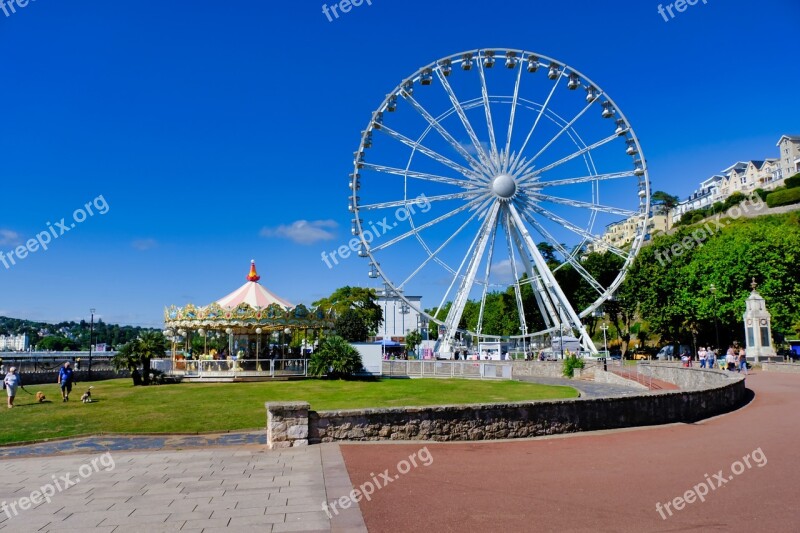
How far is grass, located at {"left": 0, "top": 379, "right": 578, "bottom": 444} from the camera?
14.5 m

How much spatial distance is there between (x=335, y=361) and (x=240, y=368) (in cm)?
557

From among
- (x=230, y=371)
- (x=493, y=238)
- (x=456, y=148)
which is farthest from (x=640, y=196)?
(x=230, y=371)

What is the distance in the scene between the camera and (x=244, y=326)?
3234 centimetres

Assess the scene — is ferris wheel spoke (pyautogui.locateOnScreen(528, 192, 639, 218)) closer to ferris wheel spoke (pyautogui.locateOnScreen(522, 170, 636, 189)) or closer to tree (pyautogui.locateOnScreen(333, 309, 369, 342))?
ferris wheel spoke (pyautogui.locateOnScreen(522, 170, 636, 189))

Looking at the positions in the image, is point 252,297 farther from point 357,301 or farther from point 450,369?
point 357,301

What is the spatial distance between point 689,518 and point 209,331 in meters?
31.8

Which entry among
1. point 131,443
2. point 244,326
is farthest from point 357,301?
point 131,443

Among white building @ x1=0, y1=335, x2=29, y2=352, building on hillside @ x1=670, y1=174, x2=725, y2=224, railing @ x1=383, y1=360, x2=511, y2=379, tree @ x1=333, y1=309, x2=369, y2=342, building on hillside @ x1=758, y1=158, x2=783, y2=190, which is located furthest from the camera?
white building @ x1=0, y1=335, x2=29, y2=352

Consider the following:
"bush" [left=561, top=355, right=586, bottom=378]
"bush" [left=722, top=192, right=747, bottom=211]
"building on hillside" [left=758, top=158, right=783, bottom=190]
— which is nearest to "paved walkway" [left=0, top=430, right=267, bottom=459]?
"bush" [left=561, top=355, right=586, bottom=378]

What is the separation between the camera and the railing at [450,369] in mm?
34344

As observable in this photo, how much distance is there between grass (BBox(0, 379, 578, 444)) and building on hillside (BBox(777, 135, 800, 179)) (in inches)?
4382

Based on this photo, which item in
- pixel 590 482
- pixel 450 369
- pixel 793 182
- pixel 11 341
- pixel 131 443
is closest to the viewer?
pixel 590 482

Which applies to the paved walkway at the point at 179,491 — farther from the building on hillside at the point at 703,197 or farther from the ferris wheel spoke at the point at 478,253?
the building on hillside at the point at 703,197

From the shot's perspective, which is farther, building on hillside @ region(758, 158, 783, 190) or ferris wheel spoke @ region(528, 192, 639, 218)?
building on hillside @ region(758, 158, 783, 190)
